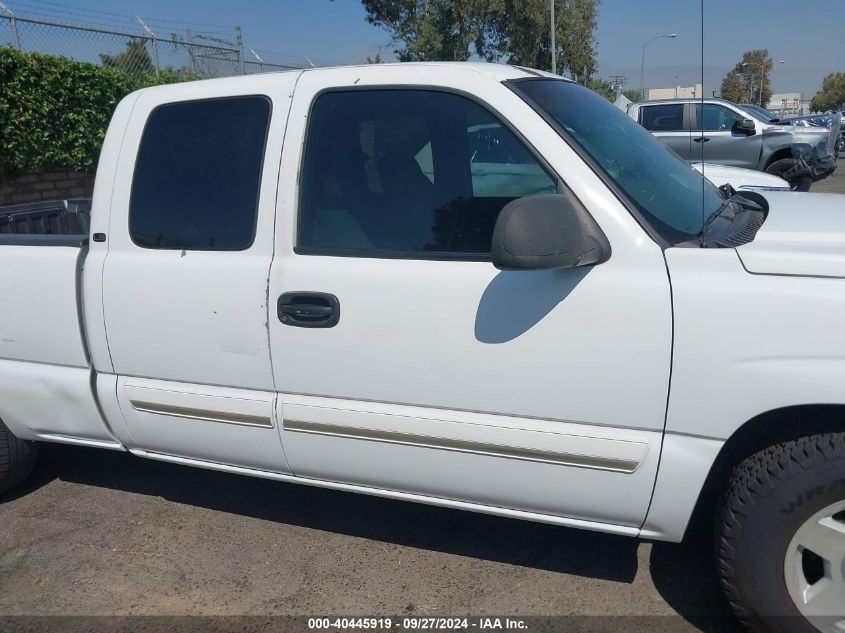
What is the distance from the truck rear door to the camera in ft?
9.33

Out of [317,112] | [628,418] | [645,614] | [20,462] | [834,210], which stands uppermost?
[317,112]

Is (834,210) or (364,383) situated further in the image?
(834,210)

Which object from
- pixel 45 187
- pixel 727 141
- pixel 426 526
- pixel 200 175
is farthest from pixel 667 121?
pixel 200 175

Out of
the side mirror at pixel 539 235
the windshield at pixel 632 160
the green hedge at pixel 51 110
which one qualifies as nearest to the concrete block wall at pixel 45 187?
the green hedge at pixel 51 110

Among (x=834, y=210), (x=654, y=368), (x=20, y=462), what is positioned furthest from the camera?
(x=20, y=462)

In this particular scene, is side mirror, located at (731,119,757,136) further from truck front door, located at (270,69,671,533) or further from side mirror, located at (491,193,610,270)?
side mirror, located at (491,193,610,270)

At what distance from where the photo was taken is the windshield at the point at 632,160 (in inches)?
99.7

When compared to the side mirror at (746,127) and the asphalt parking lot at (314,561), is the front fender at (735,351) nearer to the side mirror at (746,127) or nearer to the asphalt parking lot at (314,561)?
the asphalt parking lot at (314,561)

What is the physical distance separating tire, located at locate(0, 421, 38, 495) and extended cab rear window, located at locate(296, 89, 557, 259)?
1881mm

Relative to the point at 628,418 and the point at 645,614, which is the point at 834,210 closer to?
the point at 628,418

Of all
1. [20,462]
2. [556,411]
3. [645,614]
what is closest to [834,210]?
[556,411]

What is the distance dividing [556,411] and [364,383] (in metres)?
0.69

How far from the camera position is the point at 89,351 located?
318 cm

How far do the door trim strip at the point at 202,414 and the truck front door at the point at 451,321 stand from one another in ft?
0.35
